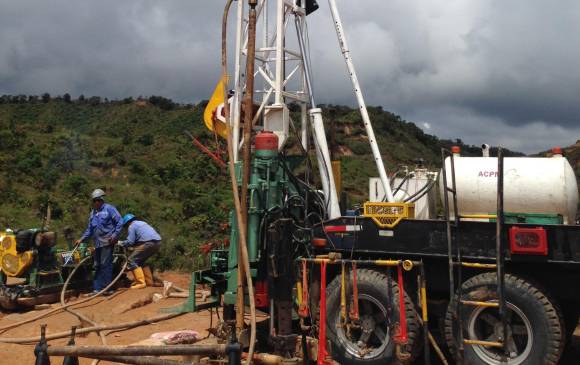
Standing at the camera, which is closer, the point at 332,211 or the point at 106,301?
the point at 332,211

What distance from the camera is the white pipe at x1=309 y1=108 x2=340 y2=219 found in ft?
22.8

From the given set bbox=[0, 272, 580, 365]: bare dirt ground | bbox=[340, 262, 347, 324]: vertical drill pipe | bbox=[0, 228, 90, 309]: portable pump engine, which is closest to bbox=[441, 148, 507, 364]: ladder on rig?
bbox=[340, 262, 347, 324]: vertical drill pipe

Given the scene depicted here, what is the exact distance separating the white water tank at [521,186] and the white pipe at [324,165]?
4.94 feet

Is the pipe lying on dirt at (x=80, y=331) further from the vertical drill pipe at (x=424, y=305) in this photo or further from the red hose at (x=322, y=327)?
the vertical drill pipe at (x=424, y=305)

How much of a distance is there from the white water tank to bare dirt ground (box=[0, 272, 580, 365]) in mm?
1991

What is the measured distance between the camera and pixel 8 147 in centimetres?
2720

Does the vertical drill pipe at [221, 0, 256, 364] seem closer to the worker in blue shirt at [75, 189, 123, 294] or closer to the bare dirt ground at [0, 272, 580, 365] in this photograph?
the bare dirt ground at [0, 272, 580, 365]

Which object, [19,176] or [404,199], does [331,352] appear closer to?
[404,199]

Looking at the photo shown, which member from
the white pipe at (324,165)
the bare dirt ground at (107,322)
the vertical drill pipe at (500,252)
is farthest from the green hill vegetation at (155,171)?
the vertical drill pipe at (500,252)

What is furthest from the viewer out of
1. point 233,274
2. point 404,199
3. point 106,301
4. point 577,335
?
point 106,301

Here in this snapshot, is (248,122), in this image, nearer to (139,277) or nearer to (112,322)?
(112,322)

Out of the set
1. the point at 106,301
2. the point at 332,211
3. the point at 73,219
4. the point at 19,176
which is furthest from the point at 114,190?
the point at 332,211

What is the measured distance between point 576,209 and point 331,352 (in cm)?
281

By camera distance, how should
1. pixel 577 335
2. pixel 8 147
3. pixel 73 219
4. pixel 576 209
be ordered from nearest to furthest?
1. pixel 576 209
2. pixel 577 335
3. pixel 73 219
4. pixel 8 147
